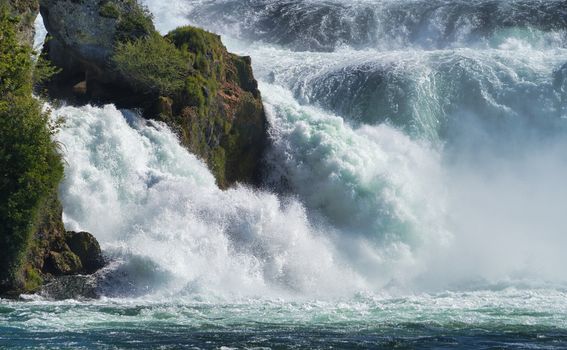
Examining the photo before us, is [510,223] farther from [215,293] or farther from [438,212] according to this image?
[215,293]

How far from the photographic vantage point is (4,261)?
1163 inches

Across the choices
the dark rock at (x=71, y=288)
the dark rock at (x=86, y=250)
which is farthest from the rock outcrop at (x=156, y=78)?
the dark rock at (x=71, y=288)

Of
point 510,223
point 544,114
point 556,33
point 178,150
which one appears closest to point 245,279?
point 178,150

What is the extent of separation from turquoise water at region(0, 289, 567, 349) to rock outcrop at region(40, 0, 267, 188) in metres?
10.7

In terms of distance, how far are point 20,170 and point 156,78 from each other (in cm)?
998

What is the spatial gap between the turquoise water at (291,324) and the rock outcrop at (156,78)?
1071 centimetres

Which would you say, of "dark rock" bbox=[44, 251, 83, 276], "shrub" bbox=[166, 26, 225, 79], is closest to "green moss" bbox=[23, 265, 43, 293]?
"dark rock" bbox=[44, 251, 83, 276]

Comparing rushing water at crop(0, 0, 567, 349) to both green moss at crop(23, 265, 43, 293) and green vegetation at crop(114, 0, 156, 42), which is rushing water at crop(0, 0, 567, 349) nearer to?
green moss at crop(23, 265, 43, 293)

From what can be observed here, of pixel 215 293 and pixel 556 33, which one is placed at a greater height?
pixel 556 33

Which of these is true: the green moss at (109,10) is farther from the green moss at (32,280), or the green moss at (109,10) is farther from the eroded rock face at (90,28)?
the green moss at (32,280)

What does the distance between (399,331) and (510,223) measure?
1881 centimetres

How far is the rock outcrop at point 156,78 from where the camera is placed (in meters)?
39.3

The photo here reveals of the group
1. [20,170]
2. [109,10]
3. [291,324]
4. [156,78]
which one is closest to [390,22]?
[109,10]

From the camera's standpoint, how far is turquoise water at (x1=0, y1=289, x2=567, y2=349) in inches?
948
